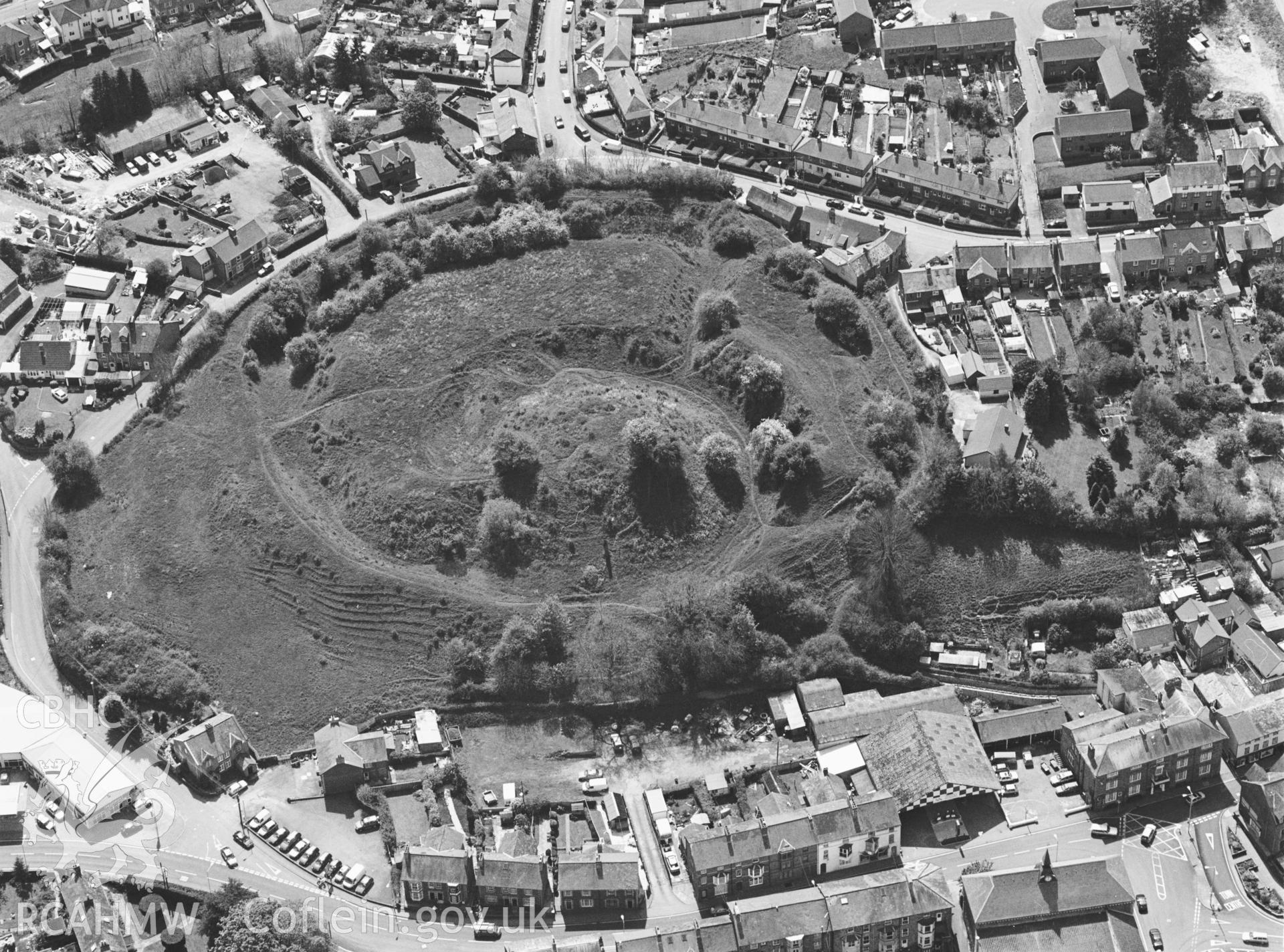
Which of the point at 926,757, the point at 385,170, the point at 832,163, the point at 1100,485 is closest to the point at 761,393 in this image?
the point at 1100,485

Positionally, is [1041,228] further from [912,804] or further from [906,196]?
[912,804]

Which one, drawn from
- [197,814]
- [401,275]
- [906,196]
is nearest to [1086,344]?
[906,196]

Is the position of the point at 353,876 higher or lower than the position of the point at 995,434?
lower

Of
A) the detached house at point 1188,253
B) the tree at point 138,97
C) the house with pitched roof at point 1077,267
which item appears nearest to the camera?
the detached house at point 1188,253

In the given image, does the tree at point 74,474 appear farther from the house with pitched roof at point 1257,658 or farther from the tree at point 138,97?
the house with pitched roof at point 1257,658

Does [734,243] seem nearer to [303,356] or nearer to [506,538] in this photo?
[303,356]

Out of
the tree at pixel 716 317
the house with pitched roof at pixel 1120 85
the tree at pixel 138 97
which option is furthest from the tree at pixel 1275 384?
the tree at pixel 138 97

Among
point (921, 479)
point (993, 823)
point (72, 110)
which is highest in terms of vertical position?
point (72, 110)
